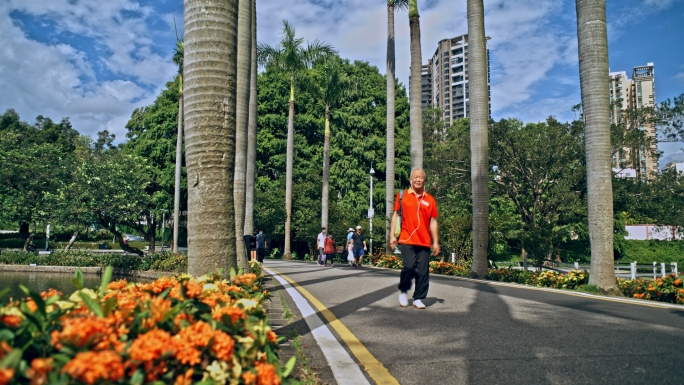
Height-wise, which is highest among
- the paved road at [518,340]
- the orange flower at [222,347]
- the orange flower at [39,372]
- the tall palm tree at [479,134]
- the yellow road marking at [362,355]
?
the tall palm tree at [479,134]

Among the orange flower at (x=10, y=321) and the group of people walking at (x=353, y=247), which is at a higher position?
the orange flower at (x=10, y=321)

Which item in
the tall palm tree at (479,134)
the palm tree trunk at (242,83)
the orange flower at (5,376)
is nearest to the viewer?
the orange flower at (5,376)

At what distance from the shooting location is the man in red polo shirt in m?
7.30

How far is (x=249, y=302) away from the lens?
3074mm

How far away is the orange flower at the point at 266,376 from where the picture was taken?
2.26 meters

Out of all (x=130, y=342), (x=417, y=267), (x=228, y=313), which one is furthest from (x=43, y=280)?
(x=130, y=342)

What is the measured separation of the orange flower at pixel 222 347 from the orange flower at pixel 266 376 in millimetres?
169

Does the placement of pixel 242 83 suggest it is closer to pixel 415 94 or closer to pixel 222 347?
pixel 222 347

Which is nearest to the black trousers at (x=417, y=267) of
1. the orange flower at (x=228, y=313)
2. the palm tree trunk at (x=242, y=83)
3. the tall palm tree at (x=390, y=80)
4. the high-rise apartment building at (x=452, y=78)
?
the palm tree trunk at (x=242, y=83)

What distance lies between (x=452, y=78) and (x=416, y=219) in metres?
165

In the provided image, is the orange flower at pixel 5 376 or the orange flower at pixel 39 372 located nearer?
the orange flower at pixel 5 376

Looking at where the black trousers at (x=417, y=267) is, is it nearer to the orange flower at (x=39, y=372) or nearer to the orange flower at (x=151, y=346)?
the orange flower at (x=151, y=346)

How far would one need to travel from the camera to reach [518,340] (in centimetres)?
500

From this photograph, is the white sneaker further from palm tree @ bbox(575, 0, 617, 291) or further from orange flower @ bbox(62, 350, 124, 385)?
palm tree @ bbox(575, 0, 617, 291)
